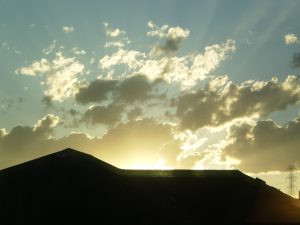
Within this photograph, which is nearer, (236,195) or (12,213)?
(12,213)

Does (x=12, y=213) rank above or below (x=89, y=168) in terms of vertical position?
below

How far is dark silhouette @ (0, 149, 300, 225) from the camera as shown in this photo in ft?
64.0

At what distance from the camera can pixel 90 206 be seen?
1958 cm

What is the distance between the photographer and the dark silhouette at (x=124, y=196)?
768 inches

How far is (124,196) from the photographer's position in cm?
2019

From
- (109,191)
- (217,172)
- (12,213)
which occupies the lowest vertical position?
(12,213)

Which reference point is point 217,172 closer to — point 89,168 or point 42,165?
point 89,168

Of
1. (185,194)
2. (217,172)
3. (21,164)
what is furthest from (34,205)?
(217,172)

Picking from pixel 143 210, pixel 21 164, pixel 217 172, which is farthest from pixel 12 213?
pixel 217 172

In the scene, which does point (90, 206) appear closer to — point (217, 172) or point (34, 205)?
point (34, 205)

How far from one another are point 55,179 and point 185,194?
6.78 m

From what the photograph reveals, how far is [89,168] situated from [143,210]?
3486mm

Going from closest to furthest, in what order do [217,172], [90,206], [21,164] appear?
1. [90,206]
2. [21,164]
3. [217,172]

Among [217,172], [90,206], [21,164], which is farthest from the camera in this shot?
[217,172]
